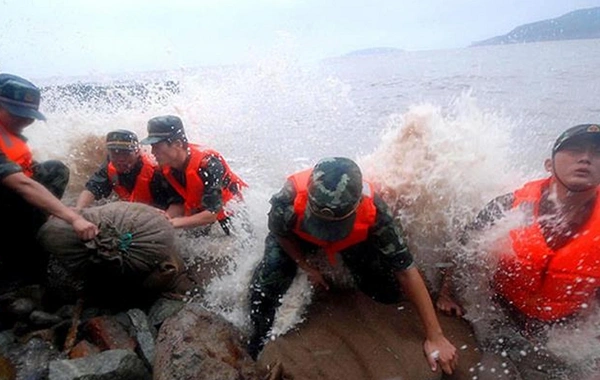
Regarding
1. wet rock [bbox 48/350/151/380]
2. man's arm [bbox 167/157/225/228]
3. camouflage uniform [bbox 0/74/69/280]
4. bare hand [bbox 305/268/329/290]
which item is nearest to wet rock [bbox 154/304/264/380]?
wet rock [bbox 48/350/151/380]

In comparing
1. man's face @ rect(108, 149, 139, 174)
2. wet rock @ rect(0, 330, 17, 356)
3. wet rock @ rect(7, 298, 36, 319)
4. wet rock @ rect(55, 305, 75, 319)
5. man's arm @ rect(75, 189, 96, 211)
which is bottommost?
wet rock @ rect(55, 305, 75, 319)

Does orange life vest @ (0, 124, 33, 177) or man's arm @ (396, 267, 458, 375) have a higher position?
orange life vest @ (0, 124, 33, 177)

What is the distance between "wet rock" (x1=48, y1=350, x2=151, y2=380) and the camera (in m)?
2.29

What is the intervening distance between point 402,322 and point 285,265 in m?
0.94

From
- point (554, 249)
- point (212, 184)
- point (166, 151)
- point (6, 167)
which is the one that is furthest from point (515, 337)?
point (6, 167)

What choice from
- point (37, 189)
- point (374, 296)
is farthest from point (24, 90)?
point (374, 296)

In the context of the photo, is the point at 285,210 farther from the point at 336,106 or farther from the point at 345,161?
the point at 336,106

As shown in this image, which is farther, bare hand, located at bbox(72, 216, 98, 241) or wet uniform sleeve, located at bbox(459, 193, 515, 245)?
wet uniform sleeve, located at bbox(459, 193, 515, 245)

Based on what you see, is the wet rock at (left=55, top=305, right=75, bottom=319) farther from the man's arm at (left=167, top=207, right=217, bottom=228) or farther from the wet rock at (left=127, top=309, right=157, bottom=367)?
the man's arm at (left=167, top=207, right=217, bottom=228)

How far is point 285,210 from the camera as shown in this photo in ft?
9.51

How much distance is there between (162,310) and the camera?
3.25 meters

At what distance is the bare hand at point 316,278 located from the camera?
3.22m

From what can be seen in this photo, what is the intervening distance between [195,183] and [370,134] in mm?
6831

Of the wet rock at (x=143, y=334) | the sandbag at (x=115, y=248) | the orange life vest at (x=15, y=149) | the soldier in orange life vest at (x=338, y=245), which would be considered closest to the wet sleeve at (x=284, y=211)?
the soldier in orange life vest at (x=338, y=245)
